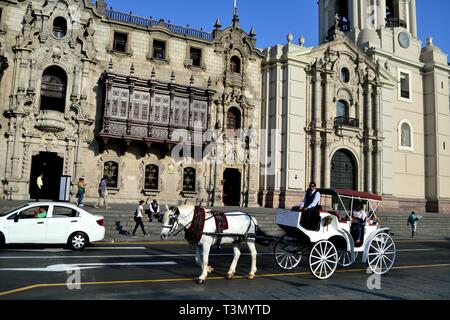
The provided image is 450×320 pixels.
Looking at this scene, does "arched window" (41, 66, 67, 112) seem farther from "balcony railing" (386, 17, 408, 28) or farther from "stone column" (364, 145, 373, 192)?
"balcony railing" (386, 17, 408, 28)

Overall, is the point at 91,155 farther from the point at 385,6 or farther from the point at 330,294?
the point at 385,6

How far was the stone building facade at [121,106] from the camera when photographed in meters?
23.6

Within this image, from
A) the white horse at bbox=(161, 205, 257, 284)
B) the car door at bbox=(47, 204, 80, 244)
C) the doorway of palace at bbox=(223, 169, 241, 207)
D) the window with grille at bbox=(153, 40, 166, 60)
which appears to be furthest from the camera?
the doorway of palace at bbox=(223, 169, 241, 207)

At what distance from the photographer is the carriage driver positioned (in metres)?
9.41

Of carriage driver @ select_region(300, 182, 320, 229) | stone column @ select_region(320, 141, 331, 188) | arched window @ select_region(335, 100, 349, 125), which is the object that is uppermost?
arched window @ select_region(335, 100, 349, 125)

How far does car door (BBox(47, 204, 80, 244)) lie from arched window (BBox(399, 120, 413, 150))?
108 ft

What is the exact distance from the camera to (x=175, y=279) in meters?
8.44

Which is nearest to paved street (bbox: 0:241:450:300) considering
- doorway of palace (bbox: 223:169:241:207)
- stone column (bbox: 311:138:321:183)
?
doorway of palace (bbox: 223:169:241:207)

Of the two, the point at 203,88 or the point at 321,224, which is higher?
the point at 203,88

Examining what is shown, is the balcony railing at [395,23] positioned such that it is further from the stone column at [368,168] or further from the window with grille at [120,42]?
the window with grille at [120,42]

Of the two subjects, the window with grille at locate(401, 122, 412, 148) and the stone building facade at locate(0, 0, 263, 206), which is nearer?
the stone building facade at locate(0, 0, 263, 206)

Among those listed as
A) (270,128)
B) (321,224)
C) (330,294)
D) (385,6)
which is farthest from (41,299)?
(385,6)
